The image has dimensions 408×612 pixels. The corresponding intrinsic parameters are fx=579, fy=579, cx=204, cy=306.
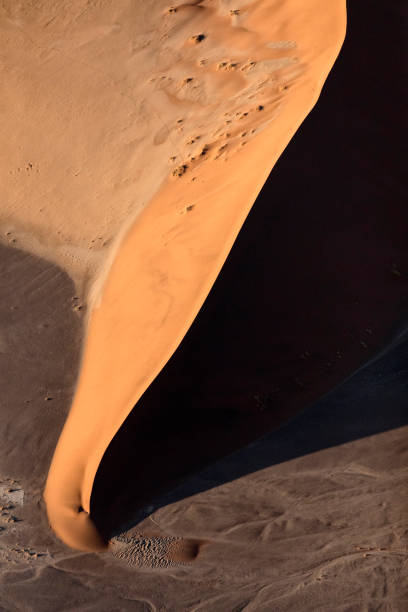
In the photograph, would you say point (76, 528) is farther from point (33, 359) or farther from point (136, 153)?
point (136, 153)

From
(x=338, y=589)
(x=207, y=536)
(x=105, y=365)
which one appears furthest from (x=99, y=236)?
(x=338, y=589)

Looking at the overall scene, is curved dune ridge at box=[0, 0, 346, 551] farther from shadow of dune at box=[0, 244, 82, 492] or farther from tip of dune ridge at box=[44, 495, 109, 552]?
shadow of dune at box=[0, 244, 82, 492]

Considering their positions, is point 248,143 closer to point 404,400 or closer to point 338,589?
point 404,400

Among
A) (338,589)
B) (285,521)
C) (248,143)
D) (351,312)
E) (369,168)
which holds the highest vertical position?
(248,143)

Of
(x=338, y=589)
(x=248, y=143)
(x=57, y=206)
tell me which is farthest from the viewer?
(x=57, y=206)

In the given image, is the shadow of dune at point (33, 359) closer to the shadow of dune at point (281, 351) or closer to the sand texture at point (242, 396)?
the sand texture at point (242, 396)

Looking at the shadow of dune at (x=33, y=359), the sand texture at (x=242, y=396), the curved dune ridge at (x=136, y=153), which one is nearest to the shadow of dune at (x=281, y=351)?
the sand texture at (x=242, y=396)

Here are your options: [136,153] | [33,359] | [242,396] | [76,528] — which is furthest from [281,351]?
[136,153]
